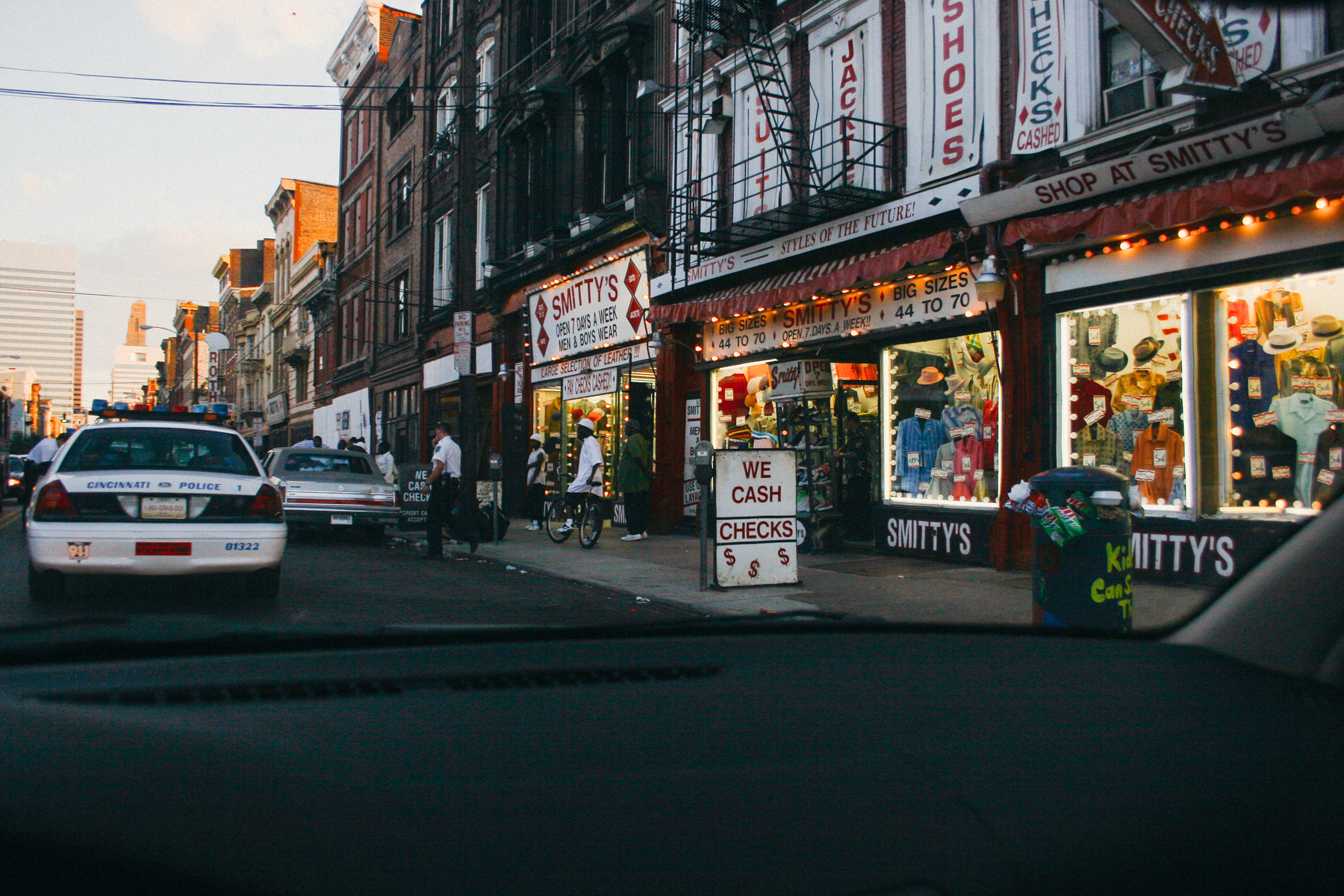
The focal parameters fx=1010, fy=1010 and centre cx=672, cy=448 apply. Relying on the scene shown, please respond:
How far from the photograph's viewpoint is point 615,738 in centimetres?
133

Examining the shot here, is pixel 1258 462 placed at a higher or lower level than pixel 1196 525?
higher

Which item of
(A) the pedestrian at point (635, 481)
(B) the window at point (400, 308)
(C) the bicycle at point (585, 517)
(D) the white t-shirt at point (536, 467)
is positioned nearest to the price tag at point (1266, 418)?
(C) the bicycle at point (585, 517)

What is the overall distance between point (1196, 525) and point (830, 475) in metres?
5.26

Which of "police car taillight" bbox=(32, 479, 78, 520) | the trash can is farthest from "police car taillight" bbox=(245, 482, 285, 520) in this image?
the trash can

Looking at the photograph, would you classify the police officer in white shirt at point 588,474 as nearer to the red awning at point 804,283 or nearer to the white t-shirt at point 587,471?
the white t-shirt at point 587,471

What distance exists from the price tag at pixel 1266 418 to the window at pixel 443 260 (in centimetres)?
2390

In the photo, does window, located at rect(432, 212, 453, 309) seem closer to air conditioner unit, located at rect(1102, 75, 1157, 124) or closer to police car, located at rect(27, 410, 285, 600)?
police car, located at rect(27, 410, 285, 600)

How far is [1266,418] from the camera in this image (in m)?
9.59

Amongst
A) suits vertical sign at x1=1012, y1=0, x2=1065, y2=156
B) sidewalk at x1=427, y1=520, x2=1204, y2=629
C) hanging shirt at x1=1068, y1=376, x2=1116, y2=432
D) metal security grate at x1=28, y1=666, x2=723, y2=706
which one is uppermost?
suits vertical sign at x1=1012, y1=0, x2=1065, y2=156

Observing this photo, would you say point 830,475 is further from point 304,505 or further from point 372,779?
point 372,779

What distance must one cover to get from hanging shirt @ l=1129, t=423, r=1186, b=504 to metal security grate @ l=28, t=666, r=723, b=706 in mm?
10059

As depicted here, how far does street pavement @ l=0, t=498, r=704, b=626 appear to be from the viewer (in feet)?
26.5

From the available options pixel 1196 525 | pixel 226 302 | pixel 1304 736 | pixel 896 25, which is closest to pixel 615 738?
pixel 1304 736

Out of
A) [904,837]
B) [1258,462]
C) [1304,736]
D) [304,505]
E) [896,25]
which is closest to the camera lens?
[904,837]
